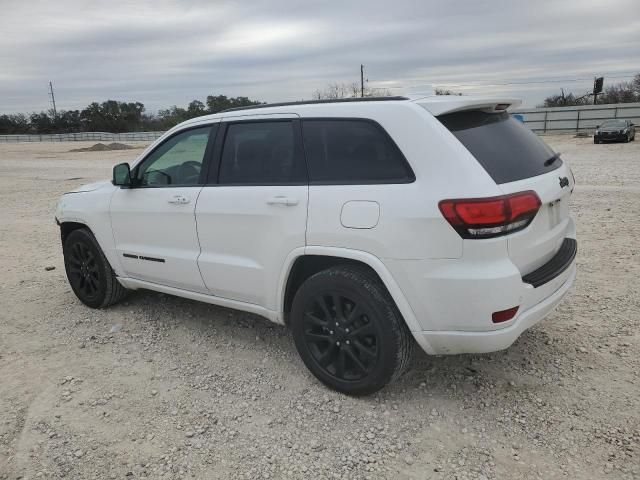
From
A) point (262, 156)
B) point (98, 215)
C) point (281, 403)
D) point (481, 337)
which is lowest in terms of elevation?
point (281, 403)

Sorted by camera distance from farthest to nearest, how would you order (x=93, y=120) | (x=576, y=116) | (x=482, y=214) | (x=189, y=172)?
(x=93, y=120), (x=576, y=116), (x=189, y=172), (x=482, y=214)

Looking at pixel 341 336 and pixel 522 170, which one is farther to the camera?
pixel 341 336

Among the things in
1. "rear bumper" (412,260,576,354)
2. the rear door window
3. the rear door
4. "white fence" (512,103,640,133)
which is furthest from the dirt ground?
"white fence" (512,103,640,133)

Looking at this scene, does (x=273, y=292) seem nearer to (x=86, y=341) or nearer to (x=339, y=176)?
(x=339, y=176)

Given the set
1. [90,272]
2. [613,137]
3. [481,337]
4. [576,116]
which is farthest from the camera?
[576,116]

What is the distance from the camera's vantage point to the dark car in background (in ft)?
90.0

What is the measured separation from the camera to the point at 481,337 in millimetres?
2830

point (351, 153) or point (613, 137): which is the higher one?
point (351, 153)

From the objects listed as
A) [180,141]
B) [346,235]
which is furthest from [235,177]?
[346,235]

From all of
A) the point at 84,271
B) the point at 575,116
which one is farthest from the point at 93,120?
the point at 84,271

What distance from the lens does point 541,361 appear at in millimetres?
3672

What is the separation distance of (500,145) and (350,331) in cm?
144

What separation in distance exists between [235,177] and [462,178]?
5.49 ft

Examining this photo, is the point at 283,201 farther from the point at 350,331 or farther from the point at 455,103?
the point at 455,103
